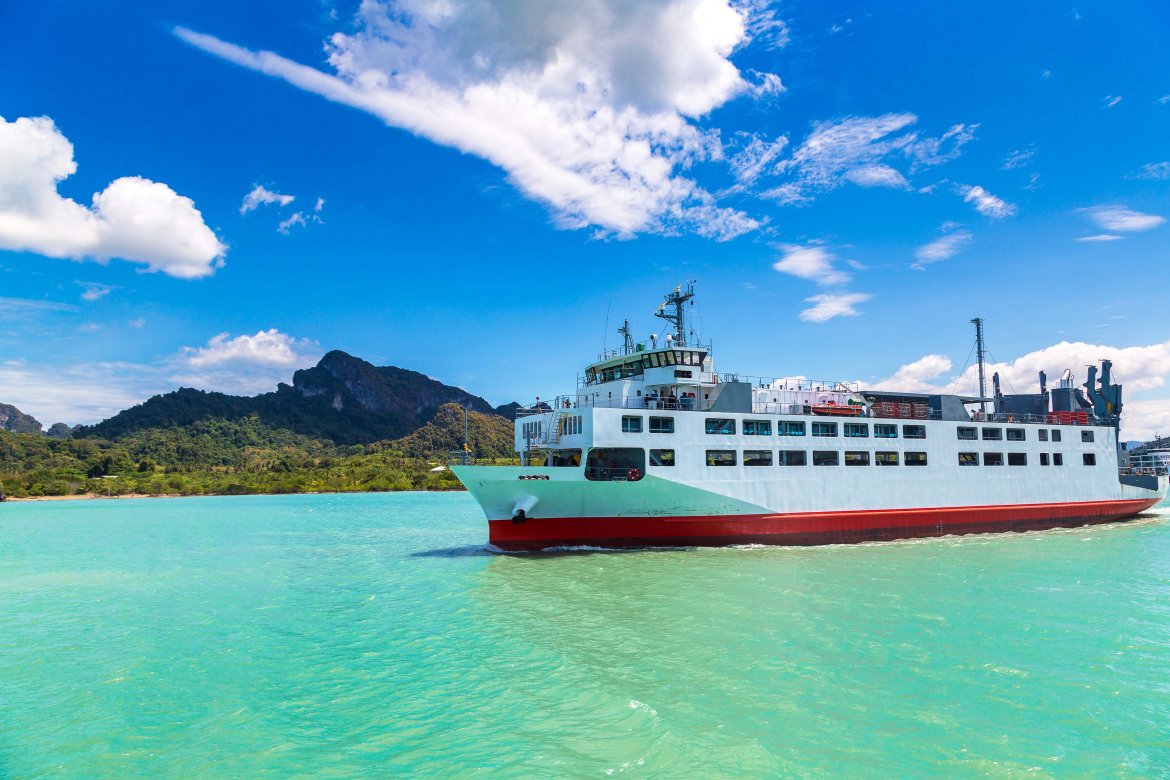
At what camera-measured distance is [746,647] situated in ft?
40.0

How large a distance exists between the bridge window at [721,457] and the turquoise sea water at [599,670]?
4481 millimetres

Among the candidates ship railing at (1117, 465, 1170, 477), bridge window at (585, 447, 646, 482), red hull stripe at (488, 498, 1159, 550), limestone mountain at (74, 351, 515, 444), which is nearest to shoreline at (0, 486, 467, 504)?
limestone mountain at (74, 351, 515, 444)

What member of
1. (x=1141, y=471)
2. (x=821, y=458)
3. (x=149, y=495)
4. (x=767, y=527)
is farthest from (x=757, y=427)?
(x=149, y=495)

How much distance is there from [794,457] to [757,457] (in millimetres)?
2022

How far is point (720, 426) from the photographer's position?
26.0m

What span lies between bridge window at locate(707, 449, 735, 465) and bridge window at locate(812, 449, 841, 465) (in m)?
4.48

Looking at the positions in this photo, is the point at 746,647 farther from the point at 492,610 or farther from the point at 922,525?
the point at 922,525

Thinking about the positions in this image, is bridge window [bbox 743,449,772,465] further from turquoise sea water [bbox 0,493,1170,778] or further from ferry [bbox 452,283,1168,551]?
turquoise sea water [bbox 0,493,1170,778]

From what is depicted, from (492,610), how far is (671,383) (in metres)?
14.0

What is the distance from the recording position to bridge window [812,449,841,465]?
2767cm

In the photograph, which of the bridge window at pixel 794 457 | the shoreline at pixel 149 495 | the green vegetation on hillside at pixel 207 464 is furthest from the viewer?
the green vegetation on hillside at pixel 207 464

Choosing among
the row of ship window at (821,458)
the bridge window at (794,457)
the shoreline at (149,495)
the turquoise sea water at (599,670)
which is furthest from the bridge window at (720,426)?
the shoreline at (149,495)

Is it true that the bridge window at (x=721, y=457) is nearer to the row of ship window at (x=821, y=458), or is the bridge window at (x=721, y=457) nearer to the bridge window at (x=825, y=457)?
the row of ship window at (x=821, y=458)

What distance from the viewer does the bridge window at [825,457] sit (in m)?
27.7
